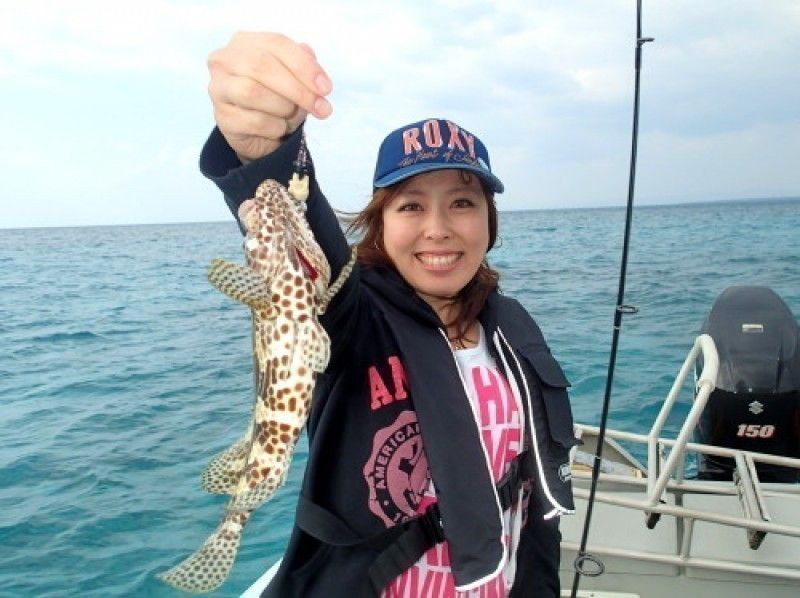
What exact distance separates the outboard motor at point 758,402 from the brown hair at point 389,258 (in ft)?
11.0

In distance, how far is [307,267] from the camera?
188 cm

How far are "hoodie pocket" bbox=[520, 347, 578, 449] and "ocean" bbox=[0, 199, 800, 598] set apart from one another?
15.1 ft

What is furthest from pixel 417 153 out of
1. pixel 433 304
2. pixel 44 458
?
pixel 44 458

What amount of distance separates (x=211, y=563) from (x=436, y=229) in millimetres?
1319

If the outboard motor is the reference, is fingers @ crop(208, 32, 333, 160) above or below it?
above

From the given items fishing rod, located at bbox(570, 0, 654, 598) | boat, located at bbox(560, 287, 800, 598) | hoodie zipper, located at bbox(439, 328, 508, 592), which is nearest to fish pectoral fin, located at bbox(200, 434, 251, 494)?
hoodie zipper, located at bbox(439, 328, 508, 592)

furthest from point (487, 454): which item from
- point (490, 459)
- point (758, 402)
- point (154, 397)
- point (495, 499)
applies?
point (154, 397)

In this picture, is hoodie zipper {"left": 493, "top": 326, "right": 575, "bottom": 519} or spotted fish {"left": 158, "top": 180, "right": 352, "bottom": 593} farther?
hoodie zipper {"left": 493, "top": 326, "right": 575, "bottom": 519}

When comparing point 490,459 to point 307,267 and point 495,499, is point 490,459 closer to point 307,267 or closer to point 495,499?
point 495,499

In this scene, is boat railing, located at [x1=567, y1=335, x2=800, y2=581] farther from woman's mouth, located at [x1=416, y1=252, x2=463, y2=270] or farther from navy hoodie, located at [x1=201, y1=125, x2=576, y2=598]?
woman's mouth, located at [x1=416, y1=252, x2=463, y2=270]

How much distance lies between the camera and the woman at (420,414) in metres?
2.18

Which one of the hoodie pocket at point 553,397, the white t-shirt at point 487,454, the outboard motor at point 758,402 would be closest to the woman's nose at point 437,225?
the white t-shirt at point 487,454

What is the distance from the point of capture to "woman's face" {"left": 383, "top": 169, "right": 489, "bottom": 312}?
92.7 inches

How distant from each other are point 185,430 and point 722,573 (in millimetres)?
7814
